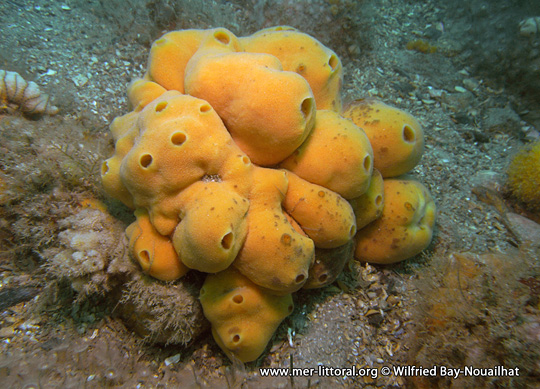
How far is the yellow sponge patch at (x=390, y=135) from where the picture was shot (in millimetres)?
2703

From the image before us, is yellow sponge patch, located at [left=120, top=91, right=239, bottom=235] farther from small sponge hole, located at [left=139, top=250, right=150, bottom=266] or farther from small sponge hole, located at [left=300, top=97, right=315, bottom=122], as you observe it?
small sponge hole, located at [left=300, top=97, right=315, bottom=122]

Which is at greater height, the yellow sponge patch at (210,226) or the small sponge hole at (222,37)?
the small sponge hole at (222,37)

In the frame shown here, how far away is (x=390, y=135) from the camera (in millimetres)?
2693

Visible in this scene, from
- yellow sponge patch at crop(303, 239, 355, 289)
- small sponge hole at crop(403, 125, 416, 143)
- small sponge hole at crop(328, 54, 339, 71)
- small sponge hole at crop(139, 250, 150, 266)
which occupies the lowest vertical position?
small sponge hole at crop(139, 250, 150, 266)

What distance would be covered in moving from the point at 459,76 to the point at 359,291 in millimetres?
5188

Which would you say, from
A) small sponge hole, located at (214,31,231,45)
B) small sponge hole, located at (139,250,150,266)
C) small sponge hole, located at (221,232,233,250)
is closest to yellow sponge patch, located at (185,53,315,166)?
small sponge hole, located at (214,31,231,45)

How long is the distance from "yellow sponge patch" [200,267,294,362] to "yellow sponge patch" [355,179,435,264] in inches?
50.2

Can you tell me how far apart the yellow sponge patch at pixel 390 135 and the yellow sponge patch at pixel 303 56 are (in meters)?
0.48

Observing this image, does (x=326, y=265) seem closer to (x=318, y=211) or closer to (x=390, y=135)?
(x=318, y=211)

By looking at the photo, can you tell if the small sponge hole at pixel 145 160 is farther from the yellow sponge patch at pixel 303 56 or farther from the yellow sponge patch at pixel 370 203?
the yellow sponge patch at pixel 370 203

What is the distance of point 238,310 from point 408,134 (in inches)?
88.5

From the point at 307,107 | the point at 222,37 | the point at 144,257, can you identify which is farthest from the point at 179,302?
the point at 222,37

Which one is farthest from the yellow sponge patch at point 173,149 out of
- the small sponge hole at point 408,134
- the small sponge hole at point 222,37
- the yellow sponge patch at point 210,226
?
the small sponge hole at point 408,134

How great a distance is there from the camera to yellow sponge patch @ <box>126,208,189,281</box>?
7.46 feet
